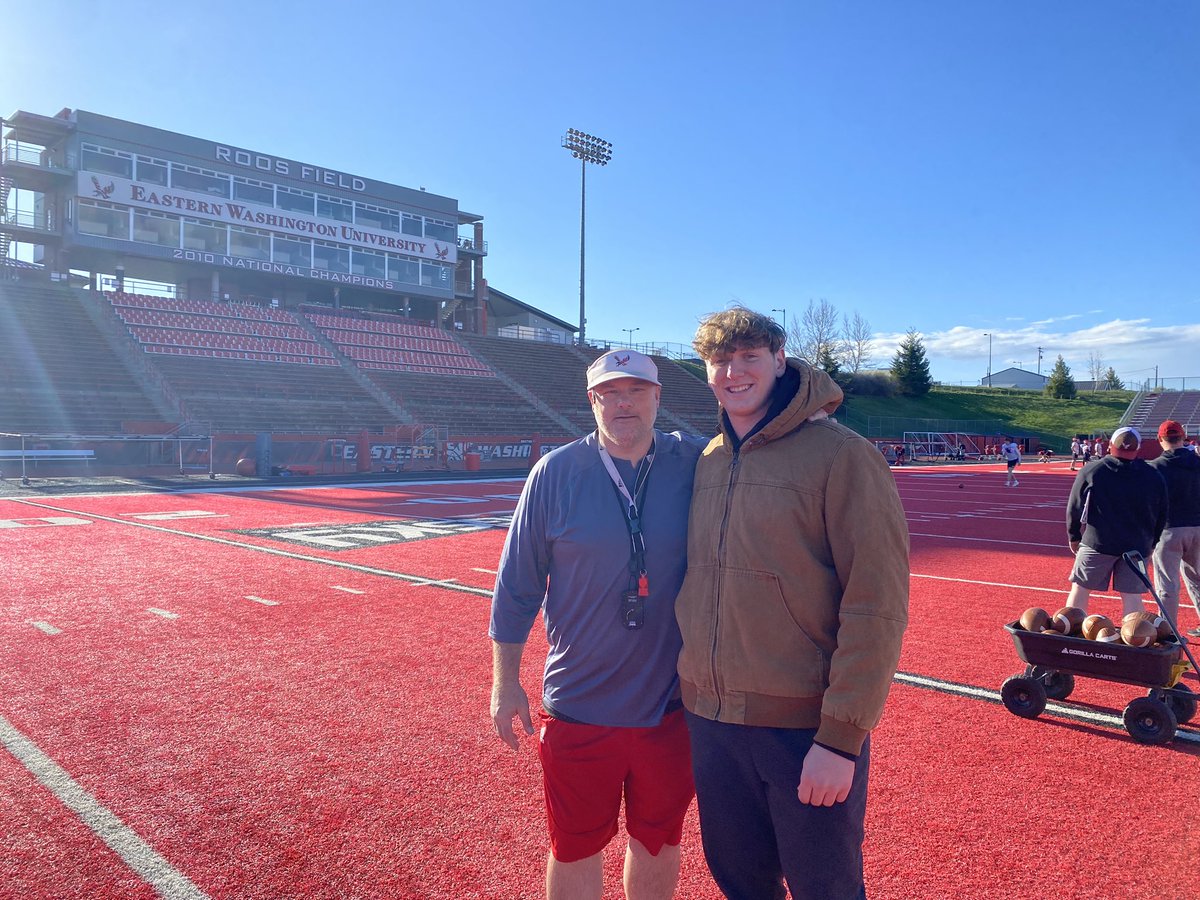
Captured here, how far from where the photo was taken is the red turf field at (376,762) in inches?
125

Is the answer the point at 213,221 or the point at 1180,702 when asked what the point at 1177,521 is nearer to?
the point at 1180,702

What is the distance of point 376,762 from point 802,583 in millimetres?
2907

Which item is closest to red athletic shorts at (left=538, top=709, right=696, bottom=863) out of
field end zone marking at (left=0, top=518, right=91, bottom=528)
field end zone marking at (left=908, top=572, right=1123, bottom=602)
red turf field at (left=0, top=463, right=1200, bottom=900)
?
red turf field at (left=0, top=463, right=1200, bottom=900)

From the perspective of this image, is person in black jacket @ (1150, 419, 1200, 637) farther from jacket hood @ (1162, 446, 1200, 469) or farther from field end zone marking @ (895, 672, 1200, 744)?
field end zone marking @ (895, 672, 1200, 744)

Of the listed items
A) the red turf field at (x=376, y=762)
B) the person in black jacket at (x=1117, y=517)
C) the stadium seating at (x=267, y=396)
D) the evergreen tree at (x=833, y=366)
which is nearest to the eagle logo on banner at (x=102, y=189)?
the stadium seating at (x=267, y=396)

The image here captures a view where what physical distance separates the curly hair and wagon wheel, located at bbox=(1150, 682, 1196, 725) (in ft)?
12.3

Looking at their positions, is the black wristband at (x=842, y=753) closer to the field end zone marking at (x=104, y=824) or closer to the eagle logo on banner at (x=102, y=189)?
the field end zone marking at (x=104, y=824)

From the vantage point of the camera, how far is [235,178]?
1635 inches

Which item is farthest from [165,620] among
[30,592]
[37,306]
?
[37,306]

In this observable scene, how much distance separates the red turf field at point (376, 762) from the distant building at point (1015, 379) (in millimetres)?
115130

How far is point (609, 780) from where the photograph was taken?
2486mm

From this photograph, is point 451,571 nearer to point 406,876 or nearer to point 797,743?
point 406,876

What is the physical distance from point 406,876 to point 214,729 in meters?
Answer: 2.02

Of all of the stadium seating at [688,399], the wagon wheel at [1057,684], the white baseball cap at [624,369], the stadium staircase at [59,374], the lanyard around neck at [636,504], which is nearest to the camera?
the lanyard around neck at [636,504]
